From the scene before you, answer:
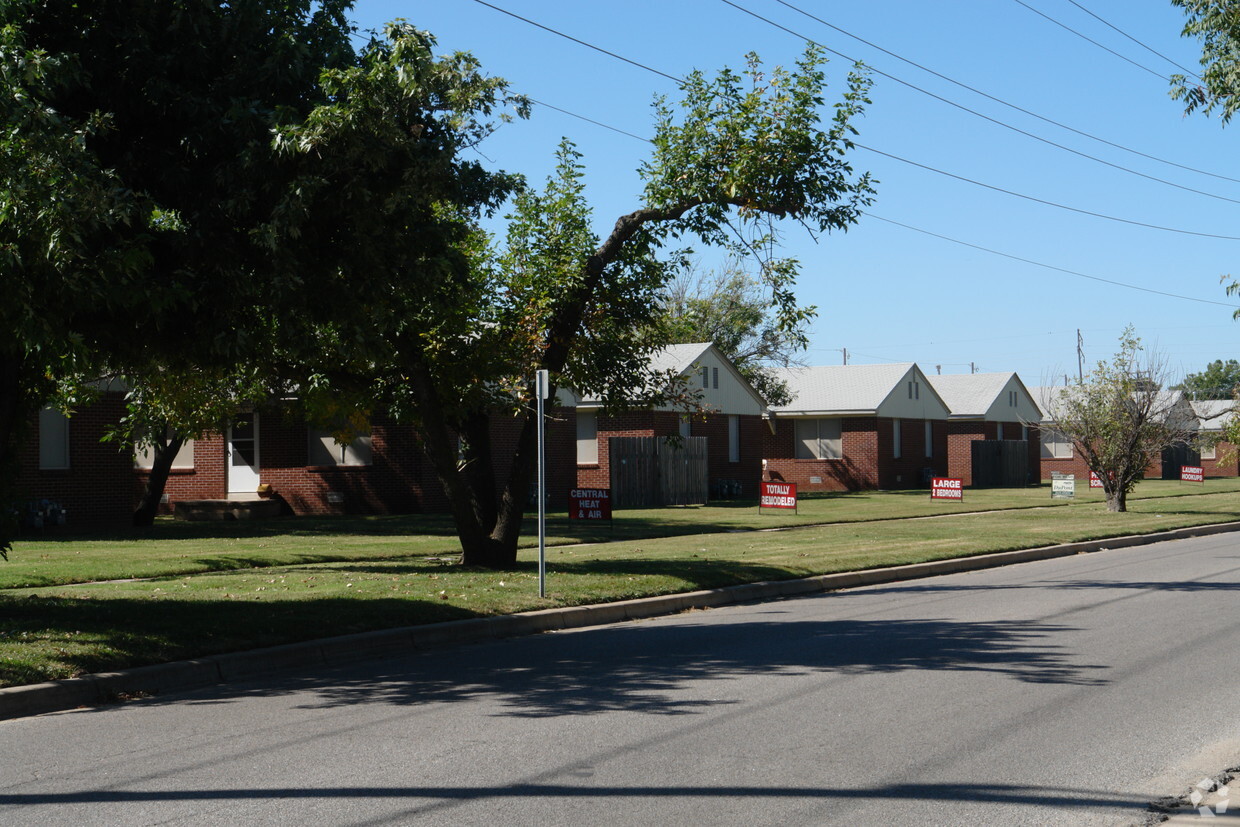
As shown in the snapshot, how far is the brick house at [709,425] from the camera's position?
4034cm

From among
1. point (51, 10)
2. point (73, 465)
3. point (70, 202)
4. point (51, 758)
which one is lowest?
point (51, 758)

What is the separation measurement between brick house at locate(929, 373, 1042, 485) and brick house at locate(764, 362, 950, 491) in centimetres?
339

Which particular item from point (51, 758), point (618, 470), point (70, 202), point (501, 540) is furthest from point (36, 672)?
point (618, 470)

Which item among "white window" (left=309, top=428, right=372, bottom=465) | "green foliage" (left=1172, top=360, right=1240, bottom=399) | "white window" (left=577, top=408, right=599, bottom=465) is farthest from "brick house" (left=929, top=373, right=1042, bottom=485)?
"green foliage" (left=1172, top=360, right=1240, bottom=399)

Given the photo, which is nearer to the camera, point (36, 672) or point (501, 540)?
point (36, 672)

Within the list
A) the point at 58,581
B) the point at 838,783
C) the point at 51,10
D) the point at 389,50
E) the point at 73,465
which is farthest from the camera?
the point at 73,465

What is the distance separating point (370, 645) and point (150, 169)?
4515 millimetres

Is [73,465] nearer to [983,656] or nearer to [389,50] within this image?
[389,50]

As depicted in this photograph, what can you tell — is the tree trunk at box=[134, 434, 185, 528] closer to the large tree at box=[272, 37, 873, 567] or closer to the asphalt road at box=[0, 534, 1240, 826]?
the large tree at box=[272, 37, 873, 567]

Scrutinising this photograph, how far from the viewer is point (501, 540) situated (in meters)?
17.0

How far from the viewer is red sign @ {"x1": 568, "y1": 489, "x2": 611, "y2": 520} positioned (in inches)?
923

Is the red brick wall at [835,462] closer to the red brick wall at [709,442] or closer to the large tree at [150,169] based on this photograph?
the red brick wall at [709,442]

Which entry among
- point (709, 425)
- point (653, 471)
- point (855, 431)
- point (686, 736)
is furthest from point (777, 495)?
point (686, 736)

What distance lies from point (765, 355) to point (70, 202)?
54763 mm
